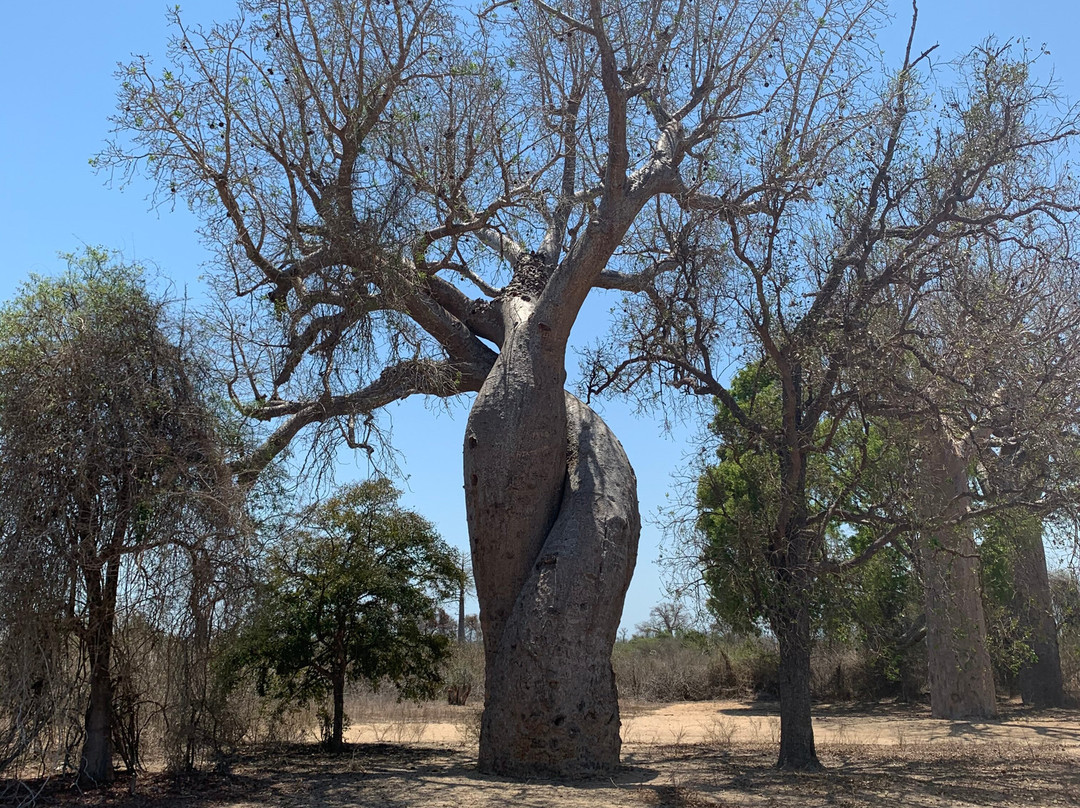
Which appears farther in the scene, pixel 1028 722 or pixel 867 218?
pixel 1028 722

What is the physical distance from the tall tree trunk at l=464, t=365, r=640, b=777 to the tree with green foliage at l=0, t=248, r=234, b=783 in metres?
2.20

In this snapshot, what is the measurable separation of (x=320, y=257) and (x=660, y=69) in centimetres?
374

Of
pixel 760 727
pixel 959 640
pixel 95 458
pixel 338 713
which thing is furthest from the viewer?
pixel 760 727

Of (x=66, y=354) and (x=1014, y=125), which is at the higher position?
(x=1014, y=125)

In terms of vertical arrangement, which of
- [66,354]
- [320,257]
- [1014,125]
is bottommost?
[66,354]

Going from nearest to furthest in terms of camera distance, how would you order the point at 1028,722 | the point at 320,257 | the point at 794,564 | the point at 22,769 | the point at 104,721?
the point at 22,769
the point at 104,721
the point at 794,564
the point at 320,257
the point at 1028,722

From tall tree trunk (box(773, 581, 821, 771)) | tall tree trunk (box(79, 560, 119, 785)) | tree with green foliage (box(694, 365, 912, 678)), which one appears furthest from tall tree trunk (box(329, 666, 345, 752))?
tall tree trunk (box(773, 581, 821, 771))

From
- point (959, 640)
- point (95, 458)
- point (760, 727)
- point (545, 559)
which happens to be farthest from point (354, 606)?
point (959, 640)

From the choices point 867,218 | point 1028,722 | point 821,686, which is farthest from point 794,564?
point 821,686

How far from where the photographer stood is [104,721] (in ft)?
20.2

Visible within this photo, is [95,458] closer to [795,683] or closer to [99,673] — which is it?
[99,673]

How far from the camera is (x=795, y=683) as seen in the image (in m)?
7.14

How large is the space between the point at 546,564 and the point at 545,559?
0.05m

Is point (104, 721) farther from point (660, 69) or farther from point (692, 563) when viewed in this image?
point (660, 69)
